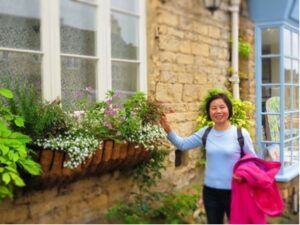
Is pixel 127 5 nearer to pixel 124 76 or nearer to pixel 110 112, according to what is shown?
pixel 124 76

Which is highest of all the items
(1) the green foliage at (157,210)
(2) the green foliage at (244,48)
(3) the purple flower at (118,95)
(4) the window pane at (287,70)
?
(2) the green foliage at (244,48)

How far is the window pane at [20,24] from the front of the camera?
130 inches

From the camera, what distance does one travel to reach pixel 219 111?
3.31 meters

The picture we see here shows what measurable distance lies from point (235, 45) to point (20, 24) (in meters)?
3.31

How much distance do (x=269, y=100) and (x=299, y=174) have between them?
4.11 feet

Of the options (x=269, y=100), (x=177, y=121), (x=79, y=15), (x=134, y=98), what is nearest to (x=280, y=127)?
(x=269, y=100)

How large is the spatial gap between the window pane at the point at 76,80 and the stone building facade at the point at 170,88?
74 centimetres

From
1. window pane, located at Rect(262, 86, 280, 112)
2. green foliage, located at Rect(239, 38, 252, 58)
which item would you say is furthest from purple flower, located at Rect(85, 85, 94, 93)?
window pane, located at Rect(262, 86, 280, 112)

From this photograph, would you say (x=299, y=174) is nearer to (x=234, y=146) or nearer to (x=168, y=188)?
(x=168, y=188)

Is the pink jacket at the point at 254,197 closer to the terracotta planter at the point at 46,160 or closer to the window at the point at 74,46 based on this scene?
the terracotta planter at the point at 46,160

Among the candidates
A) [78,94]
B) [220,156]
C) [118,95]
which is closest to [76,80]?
[78,94]

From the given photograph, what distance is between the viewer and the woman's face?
3.31 m

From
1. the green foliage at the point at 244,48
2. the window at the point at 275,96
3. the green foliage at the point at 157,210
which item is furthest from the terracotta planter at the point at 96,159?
the window at the point at 275,96

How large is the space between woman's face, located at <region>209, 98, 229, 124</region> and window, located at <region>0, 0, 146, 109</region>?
1133 millimetres
